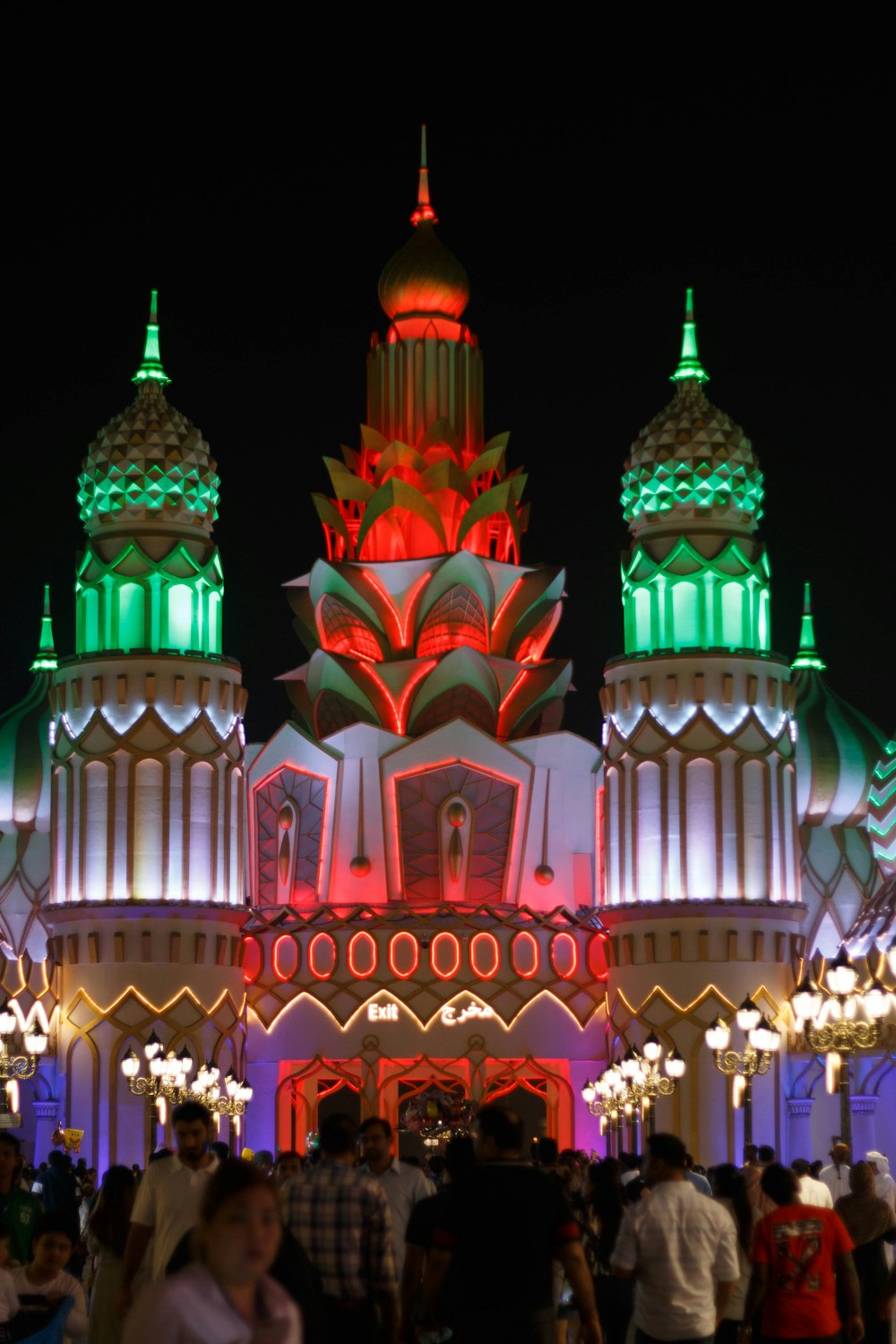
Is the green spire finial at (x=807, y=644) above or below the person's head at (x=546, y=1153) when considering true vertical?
above

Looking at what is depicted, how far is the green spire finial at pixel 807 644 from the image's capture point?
55719 millimetres

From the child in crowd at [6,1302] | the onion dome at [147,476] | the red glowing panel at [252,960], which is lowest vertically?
the child in crowd at [6,1302]

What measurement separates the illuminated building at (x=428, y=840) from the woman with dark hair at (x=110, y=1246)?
33.2 metres

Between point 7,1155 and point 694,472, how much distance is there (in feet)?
124

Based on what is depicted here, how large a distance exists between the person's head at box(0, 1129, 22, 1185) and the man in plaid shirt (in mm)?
2367

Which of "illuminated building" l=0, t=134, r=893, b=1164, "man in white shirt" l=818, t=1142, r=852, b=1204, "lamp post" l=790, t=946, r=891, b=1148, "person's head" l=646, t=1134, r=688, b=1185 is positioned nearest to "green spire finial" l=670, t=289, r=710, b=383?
"illuminated building" l=0, t=134, r=893, b=1164

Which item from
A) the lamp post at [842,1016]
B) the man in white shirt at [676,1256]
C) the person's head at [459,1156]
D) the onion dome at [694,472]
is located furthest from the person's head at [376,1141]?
the onion dome at [694,472]

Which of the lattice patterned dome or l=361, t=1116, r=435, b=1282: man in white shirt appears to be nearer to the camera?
l=361, t=1116, r=435, b=1282: man in white shirt

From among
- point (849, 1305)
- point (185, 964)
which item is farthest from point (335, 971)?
point (849, 1305)

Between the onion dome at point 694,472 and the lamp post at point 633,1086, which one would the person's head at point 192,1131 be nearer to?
the lamp post at point 633,1086

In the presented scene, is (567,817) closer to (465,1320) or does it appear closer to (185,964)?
(185,964)

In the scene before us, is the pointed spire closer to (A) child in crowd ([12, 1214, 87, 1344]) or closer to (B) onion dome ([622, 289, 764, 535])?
(B) onion dome ([622, 289, 764, 535])

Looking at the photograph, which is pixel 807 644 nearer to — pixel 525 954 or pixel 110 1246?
pixel 525 954

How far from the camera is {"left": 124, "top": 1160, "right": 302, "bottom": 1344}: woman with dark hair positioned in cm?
606
